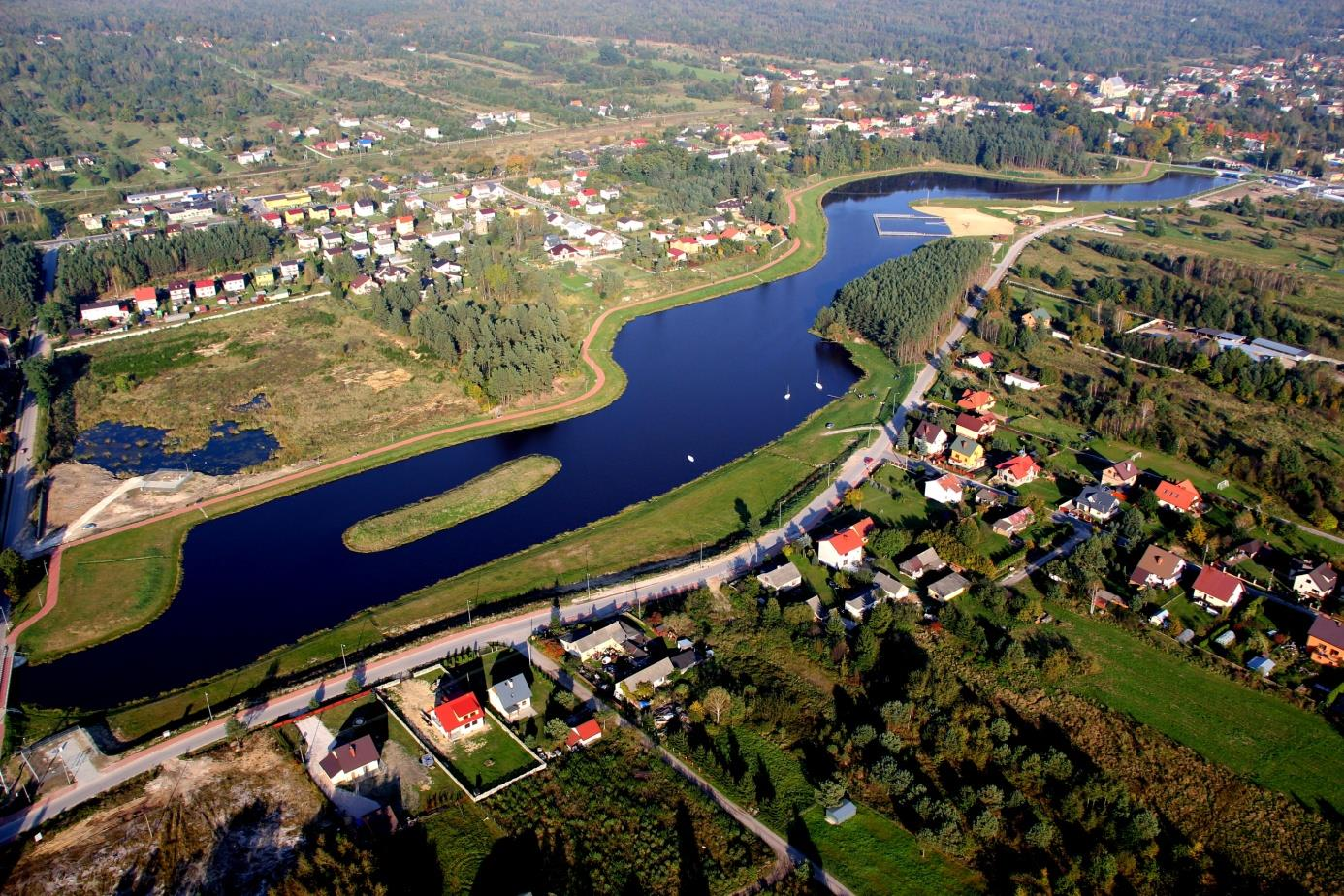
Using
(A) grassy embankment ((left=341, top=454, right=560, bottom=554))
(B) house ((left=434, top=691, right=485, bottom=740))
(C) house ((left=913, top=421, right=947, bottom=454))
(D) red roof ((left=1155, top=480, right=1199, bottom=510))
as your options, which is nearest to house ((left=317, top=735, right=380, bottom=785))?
(B) house ((left=434, top=691, right=485, bottom=740))

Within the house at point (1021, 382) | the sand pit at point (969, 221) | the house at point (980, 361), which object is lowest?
the house at point (1021, 382)

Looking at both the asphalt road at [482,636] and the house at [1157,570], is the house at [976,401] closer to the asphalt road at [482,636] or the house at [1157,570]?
the asphalt road at [482,636]

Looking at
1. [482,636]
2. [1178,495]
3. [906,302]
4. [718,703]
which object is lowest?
[1178,495]

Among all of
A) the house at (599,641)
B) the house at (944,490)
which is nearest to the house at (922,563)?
the house at (944,490)

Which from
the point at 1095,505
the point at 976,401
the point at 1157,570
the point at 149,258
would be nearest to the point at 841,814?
the point at 1157,570

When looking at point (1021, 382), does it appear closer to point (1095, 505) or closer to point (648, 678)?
point (1095, 505)

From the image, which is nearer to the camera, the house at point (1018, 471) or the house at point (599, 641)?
the house at point (599, 641)
